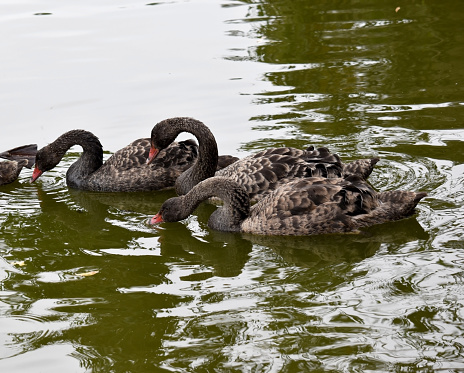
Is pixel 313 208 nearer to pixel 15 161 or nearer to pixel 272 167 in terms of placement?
pixel 272 167

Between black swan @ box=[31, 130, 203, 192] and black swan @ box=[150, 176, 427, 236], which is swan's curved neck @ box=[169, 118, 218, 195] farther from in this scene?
black swan @ box=[150, 176, 427, 236]

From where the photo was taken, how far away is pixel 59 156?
31.3 feet

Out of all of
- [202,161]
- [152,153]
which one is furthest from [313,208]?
[152,153]

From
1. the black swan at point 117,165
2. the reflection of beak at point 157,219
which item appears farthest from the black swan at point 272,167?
the reflection of beak at point 157,219

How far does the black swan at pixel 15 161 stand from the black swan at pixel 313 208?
2447 mm

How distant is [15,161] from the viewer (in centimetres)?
941

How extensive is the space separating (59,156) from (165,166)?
1.10m

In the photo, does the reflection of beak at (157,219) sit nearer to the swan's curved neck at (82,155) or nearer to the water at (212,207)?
the water at (212,207)

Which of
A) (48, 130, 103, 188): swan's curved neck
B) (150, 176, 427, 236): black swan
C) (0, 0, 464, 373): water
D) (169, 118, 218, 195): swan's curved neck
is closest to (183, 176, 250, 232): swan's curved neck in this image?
(150, 176, 427, 236): black swan

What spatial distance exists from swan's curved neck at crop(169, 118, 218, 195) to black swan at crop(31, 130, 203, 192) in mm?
393

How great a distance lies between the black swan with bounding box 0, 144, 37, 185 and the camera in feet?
30.5

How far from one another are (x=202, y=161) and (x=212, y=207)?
485 millimetres

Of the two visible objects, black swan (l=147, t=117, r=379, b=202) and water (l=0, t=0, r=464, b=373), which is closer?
water (l=0, t=0, r=464, b=373)

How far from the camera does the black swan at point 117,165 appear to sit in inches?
367
